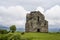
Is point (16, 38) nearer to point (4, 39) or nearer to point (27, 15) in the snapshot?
point (4, 39)

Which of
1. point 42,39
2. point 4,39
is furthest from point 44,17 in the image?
point 4,39

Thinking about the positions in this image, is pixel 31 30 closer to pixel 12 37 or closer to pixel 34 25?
pixel 34 25

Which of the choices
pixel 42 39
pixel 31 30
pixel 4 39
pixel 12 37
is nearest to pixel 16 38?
pixel 12 37

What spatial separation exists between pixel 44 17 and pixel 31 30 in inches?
297

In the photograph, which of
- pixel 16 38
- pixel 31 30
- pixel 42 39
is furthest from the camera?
pixel 31 30

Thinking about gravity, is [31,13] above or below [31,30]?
above

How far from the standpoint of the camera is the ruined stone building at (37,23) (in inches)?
3366

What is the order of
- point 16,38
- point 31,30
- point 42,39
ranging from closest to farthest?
point 16,38 → point 42,39 → point 31,30

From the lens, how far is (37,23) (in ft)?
282

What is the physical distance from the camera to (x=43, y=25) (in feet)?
281

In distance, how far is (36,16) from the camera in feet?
283

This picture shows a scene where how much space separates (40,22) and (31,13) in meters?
5.48

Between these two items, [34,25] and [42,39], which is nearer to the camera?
[42,39]

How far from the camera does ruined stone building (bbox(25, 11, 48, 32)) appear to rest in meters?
85.5
